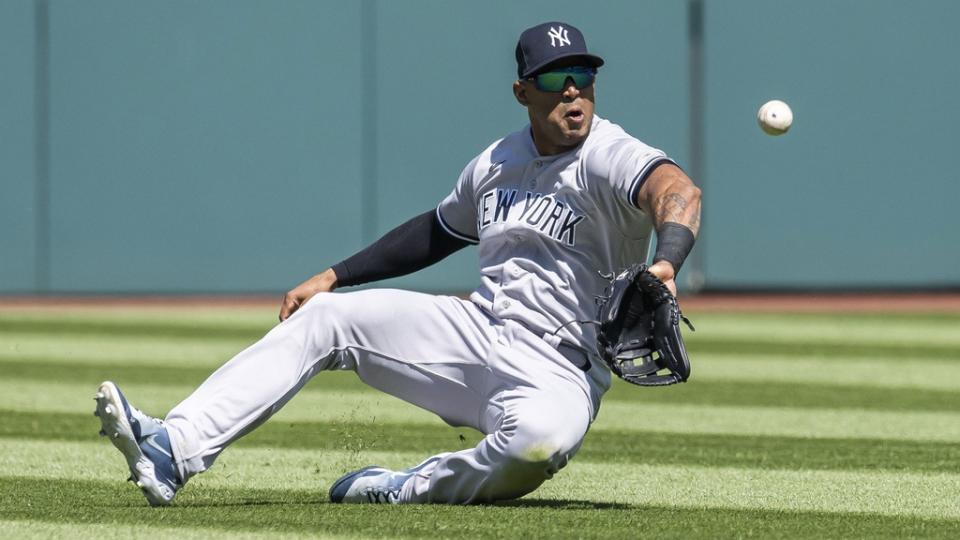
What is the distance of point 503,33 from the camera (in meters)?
16.5

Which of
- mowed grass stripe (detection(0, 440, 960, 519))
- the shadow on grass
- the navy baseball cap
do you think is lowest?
mowed grass stripe (detection(0, 440, 960, 519))

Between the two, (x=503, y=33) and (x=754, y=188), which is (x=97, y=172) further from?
(x=754, y=188)

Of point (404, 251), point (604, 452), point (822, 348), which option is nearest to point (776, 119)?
point (604, 452)

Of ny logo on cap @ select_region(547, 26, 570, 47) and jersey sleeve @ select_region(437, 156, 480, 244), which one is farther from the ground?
ny logo on cap @ select_region(547, 26, 570, 47)

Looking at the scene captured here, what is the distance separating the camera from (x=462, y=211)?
5.20m

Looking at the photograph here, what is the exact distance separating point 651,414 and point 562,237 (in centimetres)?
354

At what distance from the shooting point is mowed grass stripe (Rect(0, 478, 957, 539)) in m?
4.18

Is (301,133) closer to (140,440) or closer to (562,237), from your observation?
(562,237)

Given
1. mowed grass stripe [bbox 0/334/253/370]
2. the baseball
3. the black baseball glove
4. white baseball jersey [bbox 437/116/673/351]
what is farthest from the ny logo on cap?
mowed grass stripe [bbox 0/334/253/370]

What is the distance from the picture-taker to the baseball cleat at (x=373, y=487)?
4.82 meters

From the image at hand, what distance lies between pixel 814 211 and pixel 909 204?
0.96 m

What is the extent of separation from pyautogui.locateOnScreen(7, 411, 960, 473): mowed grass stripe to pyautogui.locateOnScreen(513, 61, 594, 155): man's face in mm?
1585

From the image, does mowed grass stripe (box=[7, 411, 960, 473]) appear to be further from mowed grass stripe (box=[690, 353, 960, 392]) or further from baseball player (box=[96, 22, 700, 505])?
mowed grass stripe (box=[690, 353, 960, 392])

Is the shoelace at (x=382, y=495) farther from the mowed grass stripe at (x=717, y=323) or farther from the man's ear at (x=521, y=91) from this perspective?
the mowed grass stripe at (x=717, y=323)
